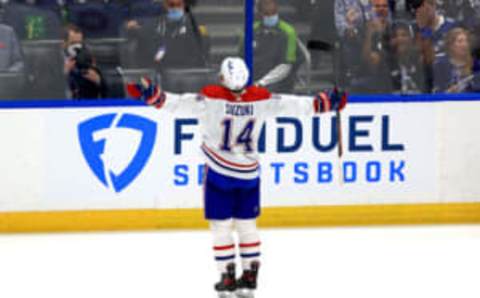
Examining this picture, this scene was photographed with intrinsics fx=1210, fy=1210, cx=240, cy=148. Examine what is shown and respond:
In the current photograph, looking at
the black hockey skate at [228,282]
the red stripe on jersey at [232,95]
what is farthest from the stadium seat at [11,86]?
the black hockey skate at [228,282]

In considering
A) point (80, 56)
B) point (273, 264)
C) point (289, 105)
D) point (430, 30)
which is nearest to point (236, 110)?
point (289, 105)

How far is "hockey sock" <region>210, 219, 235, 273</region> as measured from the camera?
20.6 feet

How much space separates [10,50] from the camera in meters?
Result: 7.89

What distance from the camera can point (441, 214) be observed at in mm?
8352

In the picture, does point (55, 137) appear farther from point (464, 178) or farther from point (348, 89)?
point (464, 178)

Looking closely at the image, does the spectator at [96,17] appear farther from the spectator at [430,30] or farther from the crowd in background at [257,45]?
the spectator at [430,30]

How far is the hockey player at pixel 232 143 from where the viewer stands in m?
6.17

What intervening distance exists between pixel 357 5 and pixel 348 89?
0.57 meters

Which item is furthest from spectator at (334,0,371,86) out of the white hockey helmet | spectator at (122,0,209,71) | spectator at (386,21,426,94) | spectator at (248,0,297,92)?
the white hockey helmet

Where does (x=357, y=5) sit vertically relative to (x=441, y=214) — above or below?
above

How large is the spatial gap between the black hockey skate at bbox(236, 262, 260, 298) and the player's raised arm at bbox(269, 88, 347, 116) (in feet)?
2.70

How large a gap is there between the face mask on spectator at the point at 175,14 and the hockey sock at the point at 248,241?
212 cm

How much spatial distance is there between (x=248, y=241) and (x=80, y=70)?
2.23m

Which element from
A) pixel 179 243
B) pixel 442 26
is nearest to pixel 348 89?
pixel 442 26
